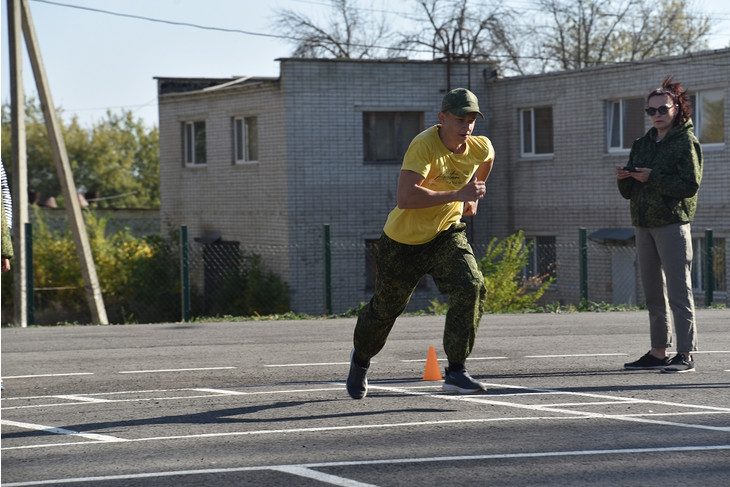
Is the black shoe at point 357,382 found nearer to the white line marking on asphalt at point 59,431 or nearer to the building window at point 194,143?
the white line marking on asphalt at point 59,431

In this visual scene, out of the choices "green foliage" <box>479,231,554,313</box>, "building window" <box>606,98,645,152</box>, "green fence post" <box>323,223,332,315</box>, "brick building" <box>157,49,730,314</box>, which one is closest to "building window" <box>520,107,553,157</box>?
"brick building" <box>157,49,730,314</box>

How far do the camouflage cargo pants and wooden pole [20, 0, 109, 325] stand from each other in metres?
12.3

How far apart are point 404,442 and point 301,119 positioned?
23108 mm

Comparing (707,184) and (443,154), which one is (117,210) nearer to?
(707,184)

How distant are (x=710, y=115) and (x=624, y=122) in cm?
246

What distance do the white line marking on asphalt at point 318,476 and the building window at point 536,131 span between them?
2508 centimetres

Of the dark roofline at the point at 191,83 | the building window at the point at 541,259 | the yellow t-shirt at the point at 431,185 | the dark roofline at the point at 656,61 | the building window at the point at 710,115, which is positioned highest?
the dark roofline at the point at 191,83

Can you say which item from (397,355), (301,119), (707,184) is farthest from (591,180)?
(397,355)

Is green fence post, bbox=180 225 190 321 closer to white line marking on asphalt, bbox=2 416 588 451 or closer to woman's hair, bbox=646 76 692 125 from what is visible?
woman's hair, bbox=646 76 692 125

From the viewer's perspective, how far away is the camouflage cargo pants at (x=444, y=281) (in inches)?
275

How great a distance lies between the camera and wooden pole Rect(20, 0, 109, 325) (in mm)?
18703

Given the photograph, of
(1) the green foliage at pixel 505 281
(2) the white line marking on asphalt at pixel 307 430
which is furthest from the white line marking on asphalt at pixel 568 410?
(1) the green foliage at pixel 505 281

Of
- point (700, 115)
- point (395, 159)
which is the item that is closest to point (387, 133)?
point (395, 159)

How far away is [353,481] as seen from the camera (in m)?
4.96
